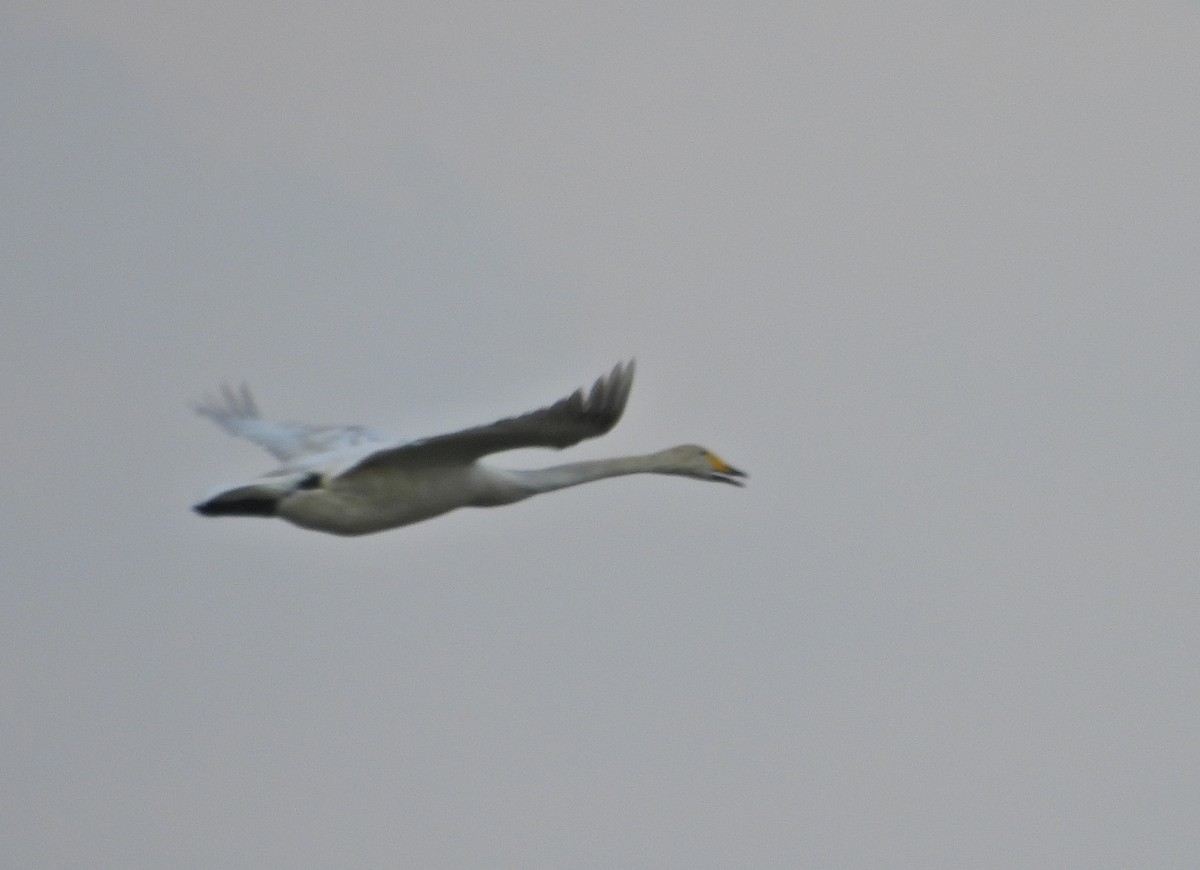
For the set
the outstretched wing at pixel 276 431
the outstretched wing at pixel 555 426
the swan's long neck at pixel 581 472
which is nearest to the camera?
the outstretched wing at pixel 555 426

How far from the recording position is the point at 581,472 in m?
24.4

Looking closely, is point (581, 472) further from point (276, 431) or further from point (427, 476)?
point (276, 431)

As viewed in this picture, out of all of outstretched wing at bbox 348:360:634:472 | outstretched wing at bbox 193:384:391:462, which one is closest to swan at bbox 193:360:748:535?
outstretched wing at bbox 348:360:634:472

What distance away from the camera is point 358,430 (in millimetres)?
27844

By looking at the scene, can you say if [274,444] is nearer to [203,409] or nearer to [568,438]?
[203,409]

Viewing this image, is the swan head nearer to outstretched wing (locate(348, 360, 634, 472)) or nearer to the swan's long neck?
the swan's long neck

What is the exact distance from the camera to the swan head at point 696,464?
2538 centimetres

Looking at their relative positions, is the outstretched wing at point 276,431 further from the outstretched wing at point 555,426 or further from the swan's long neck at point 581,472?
the outstretched wing at point 555,426

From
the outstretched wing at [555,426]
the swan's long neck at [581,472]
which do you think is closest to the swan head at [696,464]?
the swan's long neck at [581,472]

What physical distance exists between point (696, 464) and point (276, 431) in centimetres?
542

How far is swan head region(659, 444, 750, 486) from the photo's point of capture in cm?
2538

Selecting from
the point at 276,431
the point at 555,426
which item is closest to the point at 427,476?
the point at 555,426

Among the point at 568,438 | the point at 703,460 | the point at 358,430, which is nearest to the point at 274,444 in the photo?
the point at 358,430

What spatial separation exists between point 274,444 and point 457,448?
244 inches
